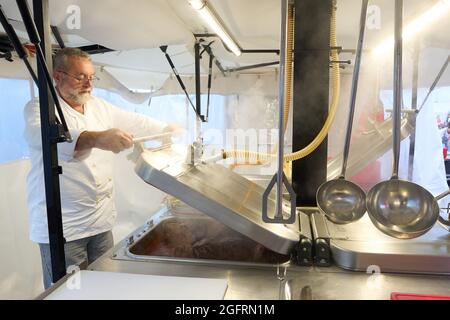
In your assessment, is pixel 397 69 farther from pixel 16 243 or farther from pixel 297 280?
pixel 16 243

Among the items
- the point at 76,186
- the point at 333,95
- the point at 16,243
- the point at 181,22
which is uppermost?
the point at 181,22

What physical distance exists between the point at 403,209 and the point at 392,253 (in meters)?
0.14

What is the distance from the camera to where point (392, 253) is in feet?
2.92

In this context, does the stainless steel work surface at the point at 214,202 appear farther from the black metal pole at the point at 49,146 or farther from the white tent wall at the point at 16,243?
the white tent wall at the point at 16,243

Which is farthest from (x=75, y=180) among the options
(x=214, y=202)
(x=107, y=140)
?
(x=214, y=202)

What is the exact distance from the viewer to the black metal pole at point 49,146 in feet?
2.98

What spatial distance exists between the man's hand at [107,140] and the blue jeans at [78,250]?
0.53m

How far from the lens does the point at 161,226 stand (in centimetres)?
136

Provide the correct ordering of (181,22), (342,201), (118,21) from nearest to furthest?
(342,201) < (118,21) < (181,22)

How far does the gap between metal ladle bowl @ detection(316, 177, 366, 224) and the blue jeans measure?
105 cm

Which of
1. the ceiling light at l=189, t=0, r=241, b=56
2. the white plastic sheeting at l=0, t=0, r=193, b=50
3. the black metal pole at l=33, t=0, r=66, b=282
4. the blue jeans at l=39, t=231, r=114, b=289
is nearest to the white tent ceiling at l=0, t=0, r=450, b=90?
the white plastic sheeting at l=0, t=0, r=193, b=50

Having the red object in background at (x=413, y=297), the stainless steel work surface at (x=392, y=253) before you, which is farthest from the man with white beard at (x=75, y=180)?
the red object in background at (x=413, y=297)
